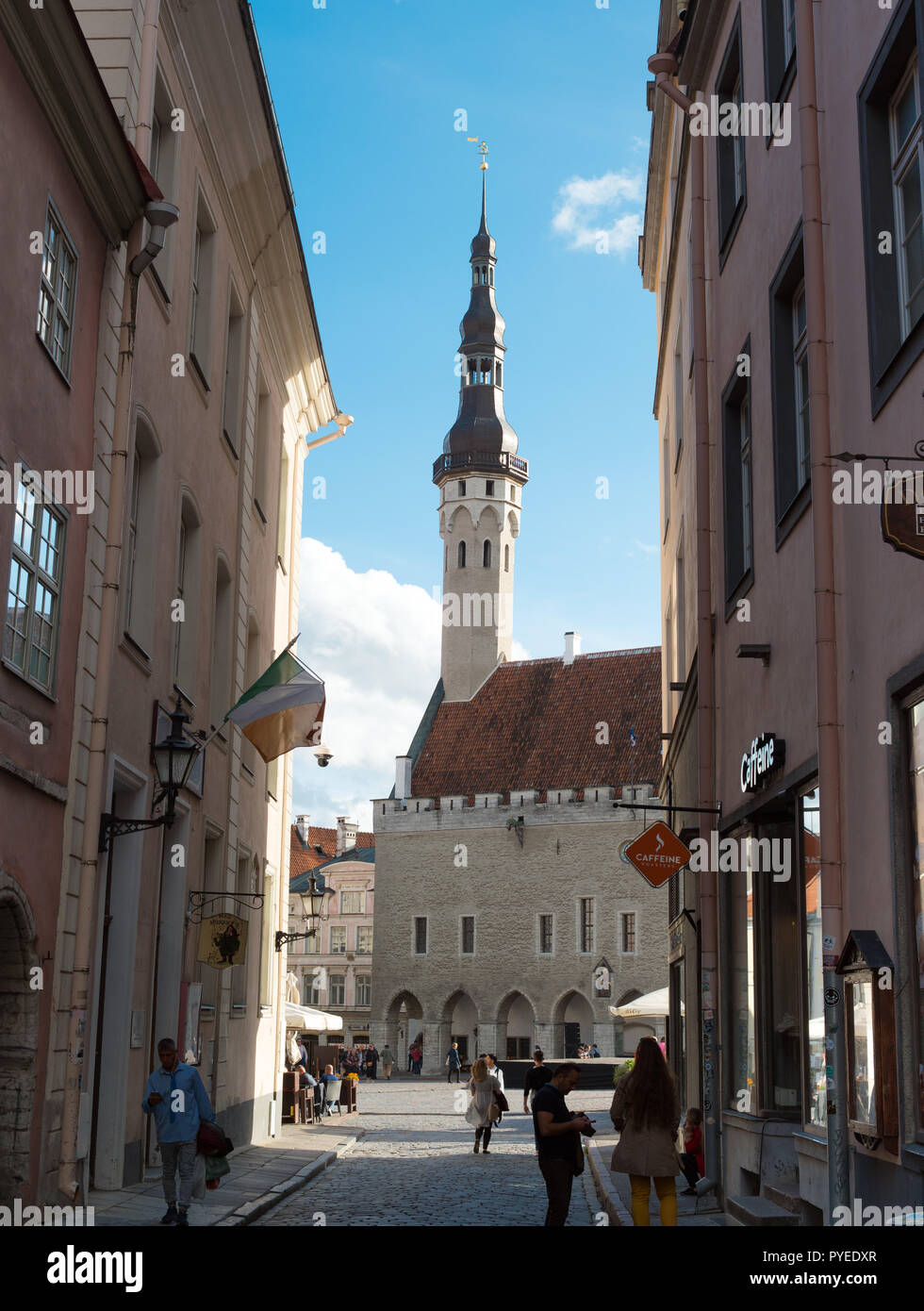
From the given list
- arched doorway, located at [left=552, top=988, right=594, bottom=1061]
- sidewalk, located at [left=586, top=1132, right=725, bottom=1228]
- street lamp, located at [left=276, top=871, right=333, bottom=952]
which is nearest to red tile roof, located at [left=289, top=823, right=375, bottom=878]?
arched doorway, located at [left=552, top=988, right=594, bottom=1061]

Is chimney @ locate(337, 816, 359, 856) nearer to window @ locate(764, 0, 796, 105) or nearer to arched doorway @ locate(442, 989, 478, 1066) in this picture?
arched doorway @ locate(442, 989, 478, 1066)

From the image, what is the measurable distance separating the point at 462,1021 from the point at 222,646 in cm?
4621

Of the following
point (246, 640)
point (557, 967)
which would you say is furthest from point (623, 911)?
point (246, 640)

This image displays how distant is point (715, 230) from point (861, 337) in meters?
6.76

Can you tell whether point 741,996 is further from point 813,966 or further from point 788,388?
point 788,388

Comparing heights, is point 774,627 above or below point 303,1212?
above

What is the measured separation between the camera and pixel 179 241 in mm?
15719

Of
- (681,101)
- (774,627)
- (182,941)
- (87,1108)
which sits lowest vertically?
(87,1108)

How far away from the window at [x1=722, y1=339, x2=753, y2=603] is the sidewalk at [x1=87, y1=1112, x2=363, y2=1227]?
706 centimetres

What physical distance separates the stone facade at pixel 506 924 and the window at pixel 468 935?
56 millimetres

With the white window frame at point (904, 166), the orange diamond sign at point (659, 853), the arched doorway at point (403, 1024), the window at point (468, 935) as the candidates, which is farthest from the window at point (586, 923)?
the white window frame at point (904, 166)

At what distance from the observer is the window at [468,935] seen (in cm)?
6188

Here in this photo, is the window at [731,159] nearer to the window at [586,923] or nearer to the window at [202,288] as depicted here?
the window at [202,288]

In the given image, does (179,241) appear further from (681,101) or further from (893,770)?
(893,770)
